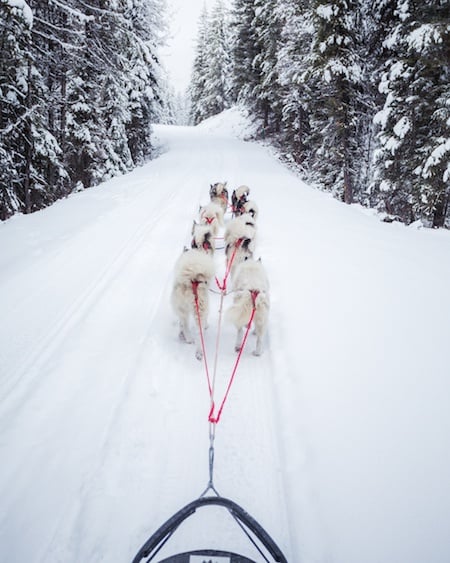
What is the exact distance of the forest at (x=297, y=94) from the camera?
27.4 feet

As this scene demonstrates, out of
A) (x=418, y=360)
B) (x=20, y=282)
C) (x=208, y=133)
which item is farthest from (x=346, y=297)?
(x=208, y=133)

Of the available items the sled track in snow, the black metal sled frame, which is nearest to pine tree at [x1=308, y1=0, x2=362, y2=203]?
the sled track in snow

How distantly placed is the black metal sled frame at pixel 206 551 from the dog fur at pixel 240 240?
3606 mm

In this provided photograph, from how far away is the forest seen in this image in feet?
27.4

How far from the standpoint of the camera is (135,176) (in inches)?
557

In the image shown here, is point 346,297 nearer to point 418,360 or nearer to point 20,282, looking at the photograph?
point 418,360

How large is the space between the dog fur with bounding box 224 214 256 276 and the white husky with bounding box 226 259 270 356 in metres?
1.29

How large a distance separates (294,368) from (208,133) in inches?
1302

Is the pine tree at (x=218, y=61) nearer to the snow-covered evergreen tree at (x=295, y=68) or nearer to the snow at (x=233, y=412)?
the snow-covered evergreen tree at (x=295, y=68)

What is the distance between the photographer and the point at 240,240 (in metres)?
5.10

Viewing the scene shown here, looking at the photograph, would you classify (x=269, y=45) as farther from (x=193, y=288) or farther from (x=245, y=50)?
(x=193, y=288)

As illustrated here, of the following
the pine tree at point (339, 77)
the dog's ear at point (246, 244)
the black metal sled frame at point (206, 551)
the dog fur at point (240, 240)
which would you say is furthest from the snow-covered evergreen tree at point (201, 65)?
the black metal sled frame at point (206, 551)

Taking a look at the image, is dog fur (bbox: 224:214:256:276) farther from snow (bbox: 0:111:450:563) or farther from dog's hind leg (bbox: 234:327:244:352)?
dog's hind leg (bbox: 234:327:244:352)

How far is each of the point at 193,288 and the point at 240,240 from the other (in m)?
1.85
